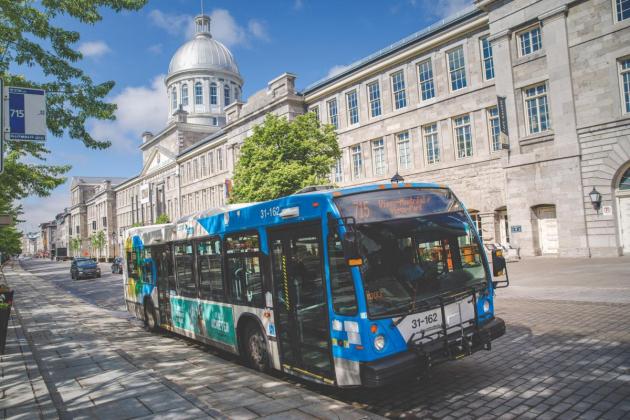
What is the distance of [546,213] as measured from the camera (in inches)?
876

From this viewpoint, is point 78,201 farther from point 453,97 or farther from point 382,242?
point 382,242

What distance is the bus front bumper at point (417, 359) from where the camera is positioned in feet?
15.8

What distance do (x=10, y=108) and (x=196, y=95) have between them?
246 ft

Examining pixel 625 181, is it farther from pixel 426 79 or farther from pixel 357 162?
pixel 357 162

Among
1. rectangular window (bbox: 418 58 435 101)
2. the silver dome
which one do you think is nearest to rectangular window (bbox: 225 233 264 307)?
rectangular window (bbox: 418 58 435 101)

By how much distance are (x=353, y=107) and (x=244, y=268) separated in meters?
27.8

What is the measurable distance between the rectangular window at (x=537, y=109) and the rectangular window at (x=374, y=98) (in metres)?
10.8

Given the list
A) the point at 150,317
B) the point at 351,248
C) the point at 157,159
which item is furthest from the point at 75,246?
the point at 351,248

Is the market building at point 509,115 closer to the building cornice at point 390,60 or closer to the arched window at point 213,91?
the building cornice at point 390,60

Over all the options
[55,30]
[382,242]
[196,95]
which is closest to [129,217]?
[196,95]

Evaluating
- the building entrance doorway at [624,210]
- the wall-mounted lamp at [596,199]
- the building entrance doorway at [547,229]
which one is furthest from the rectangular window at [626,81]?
the building entrance doorway at [547,229]

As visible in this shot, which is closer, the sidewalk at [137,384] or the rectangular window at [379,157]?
the sidewalk at [137,384]

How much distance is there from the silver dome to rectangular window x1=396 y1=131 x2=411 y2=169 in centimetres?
5609

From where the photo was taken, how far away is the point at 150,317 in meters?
11.5
